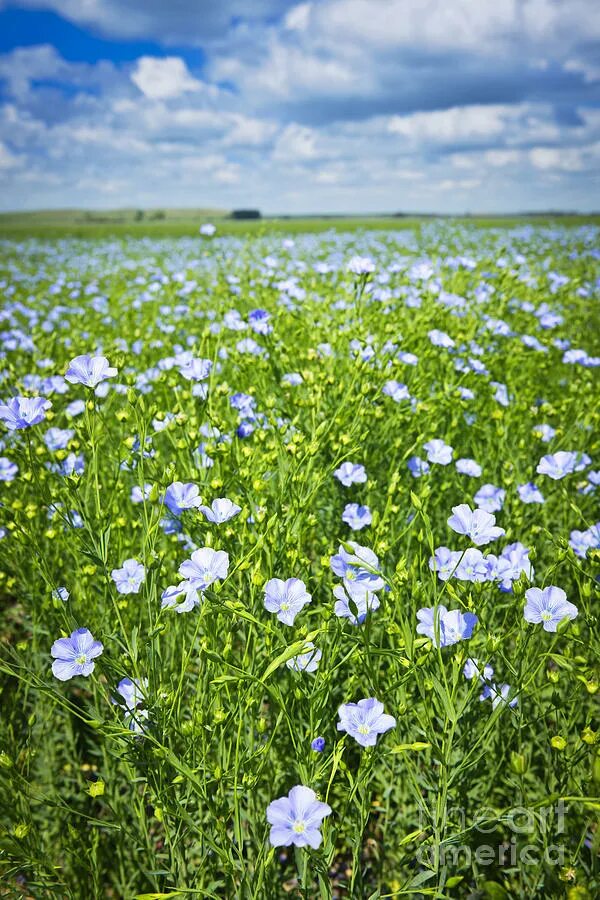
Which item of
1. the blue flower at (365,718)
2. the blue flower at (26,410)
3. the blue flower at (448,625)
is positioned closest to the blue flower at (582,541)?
the blue flower at (448,625)

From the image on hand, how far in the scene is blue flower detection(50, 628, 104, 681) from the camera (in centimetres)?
122

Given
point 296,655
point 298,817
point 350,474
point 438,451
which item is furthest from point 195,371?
point 298,817

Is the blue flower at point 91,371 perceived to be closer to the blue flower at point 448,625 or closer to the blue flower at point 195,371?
the blue flower at point 195,371

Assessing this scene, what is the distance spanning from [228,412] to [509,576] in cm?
133

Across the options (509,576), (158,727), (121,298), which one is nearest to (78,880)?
(158,727)

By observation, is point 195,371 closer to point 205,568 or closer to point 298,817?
point 205,568

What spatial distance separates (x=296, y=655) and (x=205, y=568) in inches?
12.5

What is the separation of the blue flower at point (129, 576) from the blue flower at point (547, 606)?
1.16 m

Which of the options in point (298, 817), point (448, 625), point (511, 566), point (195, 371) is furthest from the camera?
point (195, 371)

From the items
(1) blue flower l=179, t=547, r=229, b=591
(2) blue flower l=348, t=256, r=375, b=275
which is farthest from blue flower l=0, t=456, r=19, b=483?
(2) blue flower l=348, t=256, r=375, b=275

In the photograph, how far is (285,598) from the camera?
1323mm

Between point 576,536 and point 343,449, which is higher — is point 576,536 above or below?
below

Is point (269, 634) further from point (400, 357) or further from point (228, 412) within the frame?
point (400, 357)

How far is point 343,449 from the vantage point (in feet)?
6.52
